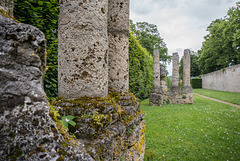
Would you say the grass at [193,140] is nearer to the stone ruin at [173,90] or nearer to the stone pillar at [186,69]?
the stone ruin at [173,90]

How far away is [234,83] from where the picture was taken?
21000 mm

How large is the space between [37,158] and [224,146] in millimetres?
5484

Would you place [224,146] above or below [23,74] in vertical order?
below

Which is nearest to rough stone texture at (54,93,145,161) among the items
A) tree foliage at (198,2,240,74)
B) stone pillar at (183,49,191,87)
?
stone pillar at (183,49,191,87)

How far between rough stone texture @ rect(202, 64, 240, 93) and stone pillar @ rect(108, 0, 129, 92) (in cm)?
2362

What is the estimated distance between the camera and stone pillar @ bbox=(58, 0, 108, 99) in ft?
6.52

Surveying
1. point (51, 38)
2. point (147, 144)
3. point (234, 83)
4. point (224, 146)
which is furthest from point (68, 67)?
point (234, 83)

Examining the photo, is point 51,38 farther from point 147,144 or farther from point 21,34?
point 147,144

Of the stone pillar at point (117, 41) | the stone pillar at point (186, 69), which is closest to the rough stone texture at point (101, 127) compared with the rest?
the stone pillar at point (117, 41)

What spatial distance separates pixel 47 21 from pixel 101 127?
3.14 metres

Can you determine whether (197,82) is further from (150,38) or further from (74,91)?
(74,91)

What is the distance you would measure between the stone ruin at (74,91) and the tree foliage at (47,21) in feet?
5.23

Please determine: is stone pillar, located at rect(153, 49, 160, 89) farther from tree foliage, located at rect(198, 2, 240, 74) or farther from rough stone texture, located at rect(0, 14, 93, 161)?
tree foliage, located at rect(198, 2, 240, 74)

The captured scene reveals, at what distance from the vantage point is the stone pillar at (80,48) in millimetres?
1986
